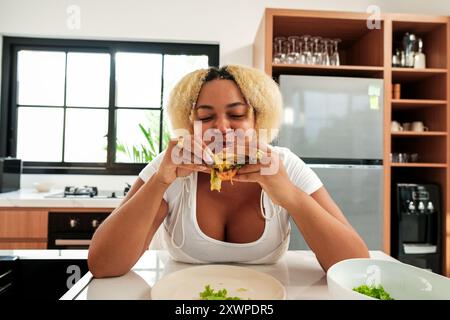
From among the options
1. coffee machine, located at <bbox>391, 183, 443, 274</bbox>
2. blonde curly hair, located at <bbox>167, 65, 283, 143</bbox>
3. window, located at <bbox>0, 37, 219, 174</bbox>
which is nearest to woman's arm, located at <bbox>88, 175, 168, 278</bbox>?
blonde curly hair, located at <bbox>167, 65, 283, 143</bbox>

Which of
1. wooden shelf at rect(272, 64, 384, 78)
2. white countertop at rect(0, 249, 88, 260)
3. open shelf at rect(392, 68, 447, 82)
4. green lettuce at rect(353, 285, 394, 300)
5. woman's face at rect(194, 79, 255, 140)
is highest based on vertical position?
open shelf at rect(392, 68, 447, 82)

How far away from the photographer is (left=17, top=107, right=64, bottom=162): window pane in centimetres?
183

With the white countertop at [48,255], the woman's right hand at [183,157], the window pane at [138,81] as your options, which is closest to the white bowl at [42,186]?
the window pane at [138,81]

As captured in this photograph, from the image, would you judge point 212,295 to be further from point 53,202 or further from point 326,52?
point 326,52

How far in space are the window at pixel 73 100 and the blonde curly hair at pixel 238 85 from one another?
0.80 m

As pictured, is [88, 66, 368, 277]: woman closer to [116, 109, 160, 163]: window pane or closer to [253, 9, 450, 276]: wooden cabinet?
[116, 109, 160, 163]: window pane

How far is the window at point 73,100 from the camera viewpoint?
5.61 feet

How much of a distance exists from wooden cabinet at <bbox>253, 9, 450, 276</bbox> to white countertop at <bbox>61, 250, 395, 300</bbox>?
123 centimetres

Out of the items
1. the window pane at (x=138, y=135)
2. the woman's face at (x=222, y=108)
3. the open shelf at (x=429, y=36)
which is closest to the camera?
the woman's face at (x=222, y=108)

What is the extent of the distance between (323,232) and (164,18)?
6.16 feet

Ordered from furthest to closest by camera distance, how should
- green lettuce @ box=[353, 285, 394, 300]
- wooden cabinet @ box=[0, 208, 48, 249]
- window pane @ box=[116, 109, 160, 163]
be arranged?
wooden cabinet @ box=[0, 208, 48, 249] → window pane @ box=[116, 109, 160, 163] → green lettuce @ box=[353, 285, 394, 300]

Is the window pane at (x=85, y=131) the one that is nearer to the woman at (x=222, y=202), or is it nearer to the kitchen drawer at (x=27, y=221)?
the kitchen drawer at (x=27, y=221)

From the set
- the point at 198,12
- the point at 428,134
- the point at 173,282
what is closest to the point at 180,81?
the point at 173,282
